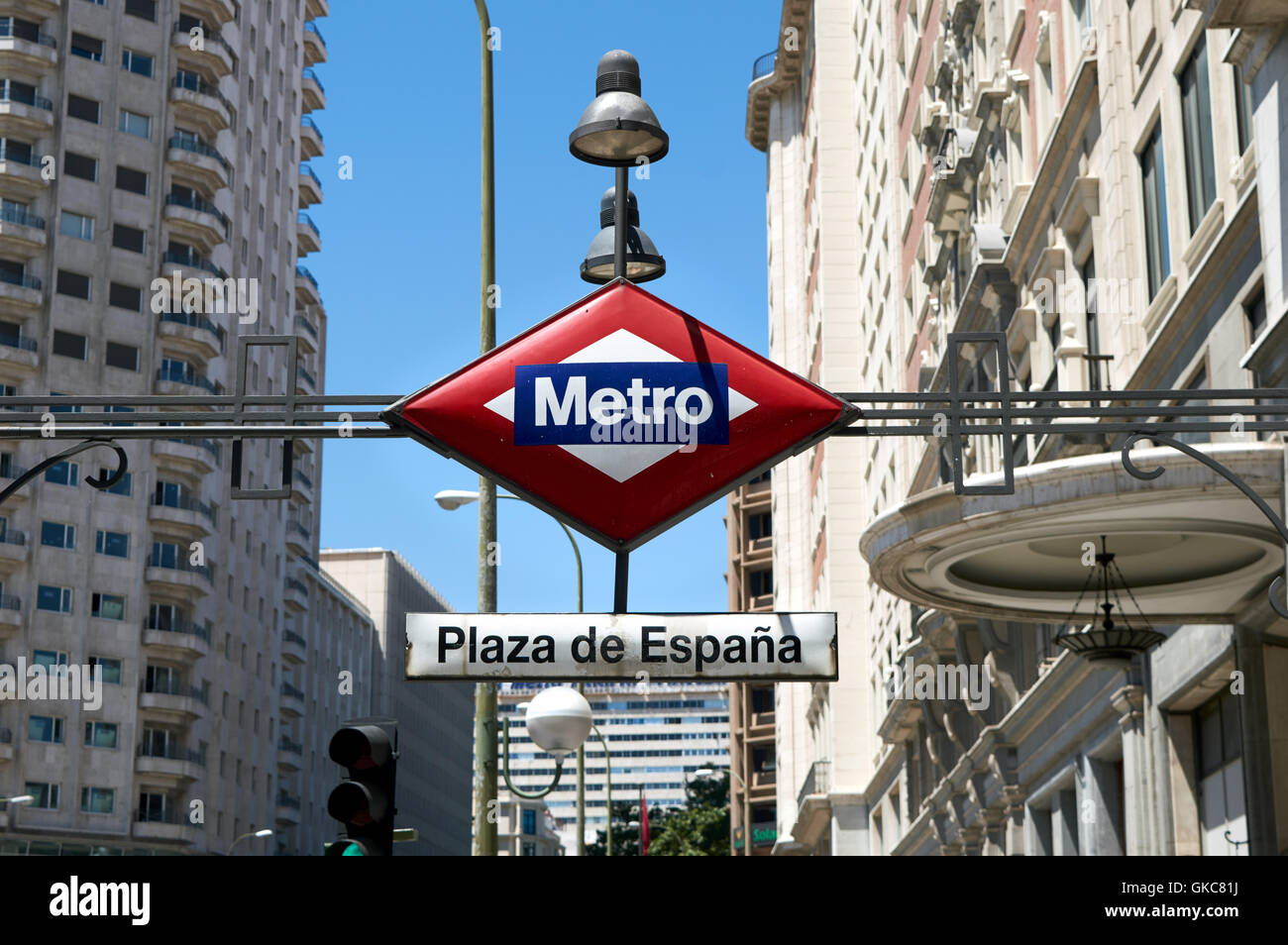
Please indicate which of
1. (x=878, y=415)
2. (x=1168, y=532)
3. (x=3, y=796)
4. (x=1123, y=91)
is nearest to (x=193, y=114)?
(x=3, y=796)

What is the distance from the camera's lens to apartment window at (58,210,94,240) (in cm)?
8131

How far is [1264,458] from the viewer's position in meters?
13.8

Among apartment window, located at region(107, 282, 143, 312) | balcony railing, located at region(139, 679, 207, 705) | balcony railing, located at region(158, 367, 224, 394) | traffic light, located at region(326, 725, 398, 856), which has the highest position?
apartment window, located at region(107, 282, 143, 312)

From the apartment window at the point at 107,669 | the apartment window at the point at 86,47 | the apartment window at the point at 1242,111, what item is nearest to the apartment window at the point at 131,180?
the apartment window at the point at 86,47

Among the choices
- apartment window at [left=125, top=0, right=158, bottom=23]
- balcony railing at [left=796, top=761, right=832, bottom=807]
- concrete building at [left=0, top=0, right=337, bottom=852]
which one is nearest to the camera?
balcony railing at [left=796, top=761, right=832, bottom=807]

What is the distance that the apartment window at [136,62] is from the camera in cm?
8569

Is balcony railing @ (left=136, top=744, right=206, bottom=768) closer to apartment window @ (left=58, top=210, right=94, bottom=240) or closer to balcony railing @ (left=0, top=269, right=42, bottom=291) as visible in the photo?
balcony railing @ (left=0, top=269, right=42, bottom=291)

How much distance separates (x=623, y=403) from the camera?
31.5ft

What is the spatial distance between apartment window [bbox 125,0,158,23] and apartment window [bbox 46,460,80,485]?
2280 cm

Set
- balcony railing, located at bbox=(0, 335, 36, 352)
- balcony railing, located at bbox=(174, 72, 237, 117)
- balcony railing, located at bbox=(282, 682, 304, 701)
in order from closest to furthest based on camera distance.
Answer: balcony railing, located at bbox=(0, 335, 36, 352)
balcony railing, located at bbox=(174, 72, 237, 117)
balcony railing, located at bbox=(282, 682, 304, 701)

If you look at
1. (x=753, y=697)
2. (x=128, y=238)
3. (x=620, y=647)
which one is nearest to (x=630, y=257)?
(x=620, y=647)

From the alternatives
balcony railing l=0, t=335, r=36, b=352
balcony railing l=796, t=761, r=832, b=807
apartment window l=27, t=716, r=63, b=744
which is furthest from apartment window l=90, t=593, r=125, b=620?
balcony railing l=796, t=761, r=832, b=807

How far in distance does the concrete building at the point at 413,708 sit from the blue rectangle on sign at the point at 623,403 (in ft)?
401
